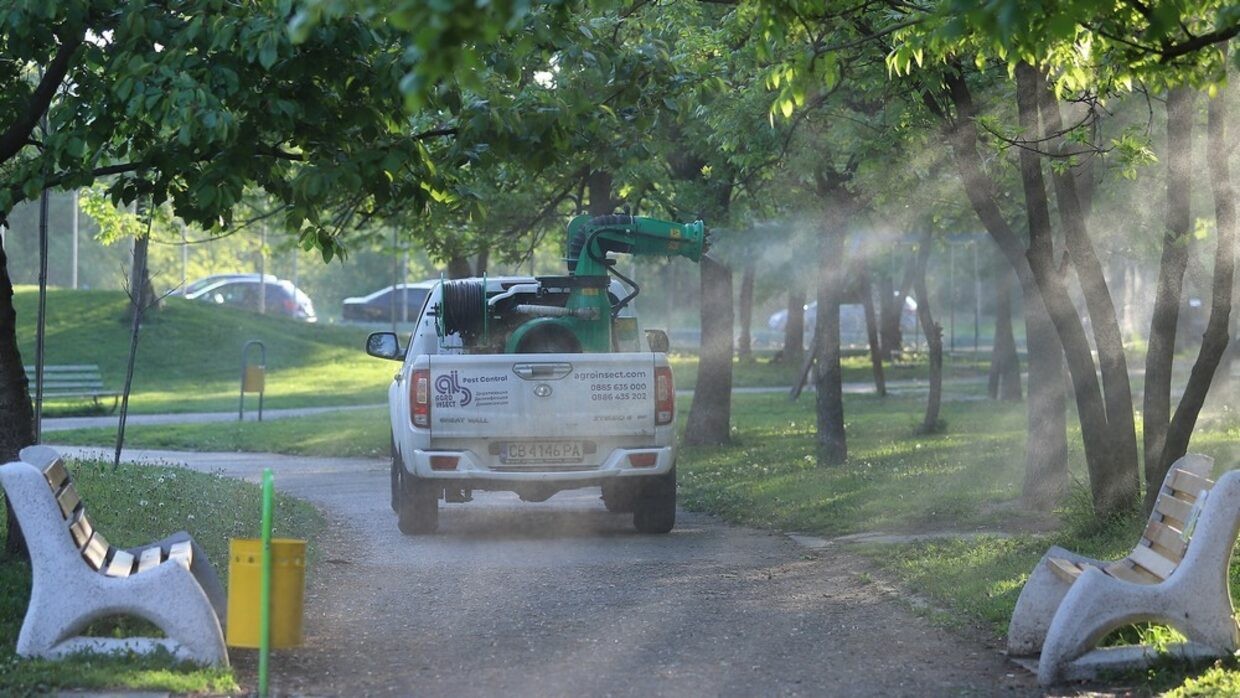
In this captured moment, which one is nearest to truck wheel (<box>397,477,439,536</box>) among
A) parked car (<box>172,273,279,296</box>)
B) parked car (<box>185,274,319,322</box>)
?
parked car (<box>185,274,319,322</box>)

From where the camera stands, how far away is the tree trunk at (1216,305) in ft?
34.3

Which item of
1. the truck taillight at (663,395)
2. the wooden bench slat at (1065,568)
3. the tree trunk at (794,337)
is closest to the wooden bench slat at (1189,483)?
the wooden bench slat at (1065,568)

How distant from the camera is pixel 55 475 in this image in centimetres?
757

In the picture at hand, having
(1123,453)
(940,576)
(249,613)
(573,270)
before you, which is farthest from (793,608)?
(573,270)

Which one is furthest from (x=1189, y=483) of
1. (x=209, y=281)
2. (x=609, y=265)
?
(x=209, y=281)

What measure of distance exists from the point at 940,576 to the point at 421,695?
13.7ft

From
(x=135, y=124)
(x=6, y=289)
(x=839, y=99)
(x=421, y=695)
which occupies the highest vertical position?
(x=839, y=99)

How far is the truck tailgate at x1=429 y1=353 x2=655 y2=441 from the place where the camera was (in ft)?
40.6

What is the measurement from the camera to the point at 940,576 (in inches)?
403

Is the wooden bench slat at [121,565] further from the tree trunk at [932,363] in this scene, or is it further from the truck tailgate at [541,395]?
the tree trunk at [932,363]

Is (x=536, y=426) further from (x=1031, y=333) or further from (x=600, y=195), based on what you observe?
(x=600, y=195)

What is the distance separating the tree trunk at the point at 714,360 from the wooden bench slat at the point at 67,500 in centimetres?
1390

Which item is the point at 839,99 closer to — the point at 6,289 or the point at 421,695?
the point at 6,289

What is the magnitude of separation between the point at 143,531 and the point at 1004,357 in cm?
2276
